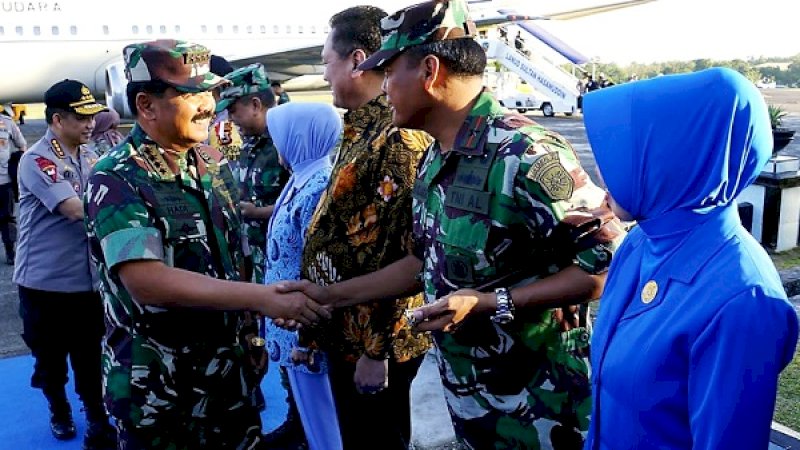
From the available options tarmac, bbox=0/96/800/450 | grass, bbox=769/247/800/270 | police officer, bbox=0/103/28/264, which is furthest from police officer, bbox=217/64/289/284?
grass, bbox=769/247/800/270

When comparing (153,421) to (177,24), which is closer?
(153,421)

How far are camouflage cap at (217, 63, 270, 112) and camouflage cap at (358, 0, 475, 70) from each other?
2.33 metres

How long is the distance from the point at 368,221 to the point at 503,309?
2.48 ft

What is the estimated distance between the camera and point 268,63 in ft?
56.1

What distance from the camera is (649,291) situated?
1.35 m

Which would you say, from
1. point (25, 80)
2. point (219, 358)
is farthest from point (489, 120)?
point (25, 80)

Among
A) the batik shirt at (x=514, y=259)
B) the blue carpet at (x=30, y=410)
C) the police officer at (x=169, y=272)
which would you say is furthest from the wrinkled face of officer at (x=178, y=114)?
the blue carpet at (x=30, y=410)

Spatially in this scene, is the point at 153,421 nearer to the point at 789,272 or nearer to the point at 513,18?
the point at 789,272

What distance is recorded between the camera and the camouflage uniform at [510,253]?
72.0 inches

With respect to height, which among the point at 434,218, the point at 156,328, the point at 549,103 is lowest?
the point at 549,103

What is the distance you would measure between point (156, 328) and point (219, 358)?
0.75ft

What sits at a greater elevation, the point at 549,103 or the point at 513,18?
the point at 513,18

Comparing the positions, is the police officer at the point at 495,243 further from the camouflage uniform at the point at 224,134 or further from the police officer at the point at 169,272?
the camouflage uniform at the point at 224,134

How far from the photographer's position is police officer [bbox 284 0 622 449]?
5.96 ft
